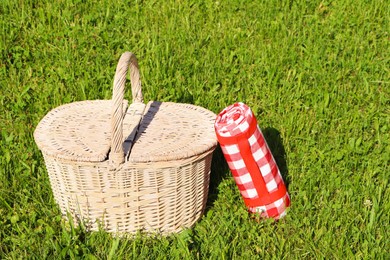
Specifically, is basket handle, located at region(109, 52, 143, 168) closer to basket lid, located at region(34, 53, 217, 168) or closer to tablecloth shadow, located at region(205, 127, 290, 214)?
basket lid, located at region(34, 53, 217, 168)

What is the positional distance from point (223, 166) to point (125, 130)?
2.77 ft

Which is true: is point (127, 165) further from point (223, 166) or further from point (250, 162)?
point (223, 166)

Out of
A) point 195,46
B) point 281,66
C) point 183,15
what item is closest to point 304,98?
point 281,66

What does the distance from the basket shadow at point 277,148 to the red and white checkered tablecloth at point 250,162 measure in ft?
1.16

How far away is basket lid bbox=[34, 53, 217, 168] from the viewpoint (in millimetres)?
3219

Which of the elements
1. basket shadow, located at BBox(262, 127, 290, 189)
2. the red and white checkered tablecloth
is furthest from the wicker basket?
basket shadow, located at BBox(262, 127, 290, 189)

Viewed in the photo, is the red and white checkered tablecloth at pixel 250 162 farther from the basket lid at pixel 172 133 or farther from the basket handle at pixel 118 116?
the basket handle at pixel 118 116

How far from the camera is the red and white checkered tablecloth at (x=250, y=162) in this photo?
3449 millimetres

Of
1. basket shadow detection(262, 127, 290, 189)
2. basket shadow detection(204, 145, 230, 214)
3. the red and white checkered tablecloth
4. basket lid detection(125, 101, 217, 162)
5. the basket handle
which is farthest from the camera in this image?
basket shadow detection(262, 127, 290, 189)

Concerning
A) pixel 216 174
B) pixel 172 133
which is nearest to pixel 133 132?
pixel 172 133

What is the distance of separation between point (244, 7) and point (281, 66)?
98 centimetres

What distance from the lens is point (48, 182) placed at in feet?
12.8

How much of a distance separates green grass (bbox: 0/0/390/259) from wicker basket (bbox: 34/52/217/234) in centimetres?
11

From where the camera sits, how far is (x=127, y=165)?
3246mm
